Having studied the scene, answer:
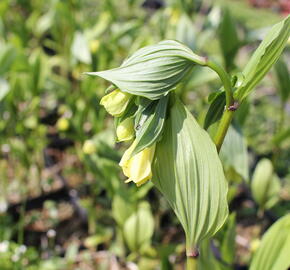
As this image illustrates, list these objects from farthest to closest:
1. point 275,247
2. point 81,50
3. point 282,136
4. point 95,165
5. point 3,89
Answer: point 81,50 → point 95,165 → point 3,89 → point 282,136 → point 275,247

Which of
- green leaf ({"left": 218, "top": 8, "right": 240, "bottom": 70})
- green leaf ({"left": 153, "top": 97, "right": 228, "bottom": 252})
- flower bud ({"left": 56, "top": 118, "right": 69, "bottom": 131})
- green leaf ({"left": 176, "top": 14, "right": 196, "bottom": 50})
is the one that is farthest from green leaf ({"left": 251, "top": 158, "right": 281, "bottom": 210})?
green leaf ({"left": 153, "top": 97, "right": 228, "bottom": 252})

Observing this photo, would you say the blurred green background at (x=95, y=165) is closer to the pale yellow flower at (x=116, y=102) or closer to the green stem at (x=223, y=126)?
the green stem at (x=223, y=126)

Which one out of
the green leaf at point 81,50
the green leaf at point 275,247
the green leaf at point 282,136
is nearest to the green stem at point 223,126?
the green leaf at point 275,247

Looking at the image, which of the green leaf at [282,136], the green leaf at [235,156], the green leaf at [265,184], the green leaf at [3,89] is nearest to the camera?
the green leaf at [235,156]

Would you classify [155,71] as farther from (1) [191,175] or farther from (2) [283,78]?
(2) [283,78]

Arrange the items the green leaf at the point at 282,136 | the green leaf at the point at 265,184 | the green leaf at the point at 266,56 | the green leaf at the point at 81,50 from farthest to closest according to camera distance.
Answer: the green leaf at the point at 81,50 → the green leaf at the point at 265,184 → the green leaf at the point at 282,136 → the green leaf at the point at 266,56

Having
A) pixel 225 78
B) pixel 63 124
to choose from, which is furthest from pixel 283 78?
pixel 63 124

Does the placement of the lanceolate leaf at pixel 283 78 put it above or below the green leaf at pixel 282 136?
above

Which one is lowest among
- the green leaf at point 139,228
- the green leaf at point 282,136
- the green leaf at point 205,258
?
the green leaf at point 139,228
